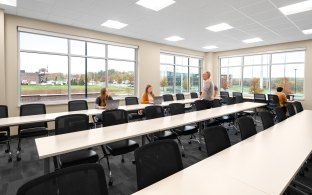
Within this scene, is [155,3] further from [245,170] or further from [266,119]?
[245,170]

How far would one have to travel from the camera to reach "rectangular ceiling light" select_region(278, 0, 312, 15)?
410 cm

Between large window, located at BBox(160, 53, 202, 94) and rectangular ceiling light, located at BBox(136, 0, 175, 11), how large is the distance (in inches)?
166

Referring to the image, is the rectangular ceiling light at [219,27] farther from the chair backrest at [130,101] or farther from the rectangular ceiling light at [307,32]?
the chair backrest at [130,101]

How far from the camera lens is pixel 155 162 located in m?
1.61

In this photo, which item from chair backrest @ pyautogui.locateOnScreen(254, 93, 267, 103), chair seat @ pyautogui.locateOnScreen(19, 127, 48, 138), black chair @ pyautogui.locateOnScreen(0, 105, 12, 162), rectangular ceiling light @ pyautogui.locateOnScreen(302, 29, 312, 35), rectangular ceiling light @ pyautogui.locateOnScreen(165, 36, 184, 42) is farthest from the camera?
chair backrest @ pyautogui.locateOnScreen(254, 93, 267, 103)

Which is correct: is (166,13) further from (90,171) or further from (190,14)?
(90,171)

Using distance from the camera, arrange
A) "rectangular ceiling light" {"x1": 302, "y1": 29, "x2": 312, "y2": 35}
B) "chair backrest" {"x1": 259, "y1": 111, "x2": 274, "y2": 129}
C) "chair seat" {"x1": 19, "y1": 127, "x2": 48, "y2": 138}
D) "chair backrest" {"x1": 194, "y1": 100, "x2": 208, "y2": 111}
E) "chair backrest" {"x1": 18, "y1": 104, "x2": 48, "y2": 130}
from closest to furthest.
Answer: "chair backrest" {"x1": 259, "y1": 111, "x2": 274, "y2": 129}
"chair seat" {"x1": 19, "y1": 127, "x2": 48, "y2": 138}
"chair backrest" {"x1": 18, "y1": 104, "x2": 48, "y2": 130}
"chair backrest" {"x1": 194, "y1": 100, "x2": 208, "y2": 111}
"rectangular ceiling light" {"x1": 302, "y1": 29, "x2": 312, "y2": 35}

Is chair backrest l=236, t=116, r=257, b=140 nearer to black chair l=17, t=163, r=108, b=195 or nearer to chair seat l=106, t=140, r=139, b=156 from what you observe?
chair seat l=106, t=140, r=139, b=156

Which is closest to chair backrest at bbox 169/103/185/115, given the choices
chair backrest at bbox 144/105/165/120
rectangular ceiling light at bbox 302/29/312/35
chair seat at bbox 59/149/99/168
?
chair backrest at bbox 144/105/165/120

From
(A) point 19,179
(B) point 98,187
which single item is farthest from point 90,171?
(A) point 19,179

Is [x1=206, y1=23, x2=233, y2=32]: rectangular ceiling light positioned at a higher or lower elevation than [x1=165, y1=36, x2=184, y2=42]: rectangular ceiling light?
lower

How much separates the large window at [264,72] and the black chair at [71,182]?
29.8ft

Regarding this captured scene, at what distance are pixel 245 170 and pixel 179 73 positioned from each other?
8155 mm

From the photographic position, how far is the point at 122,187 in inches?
106
